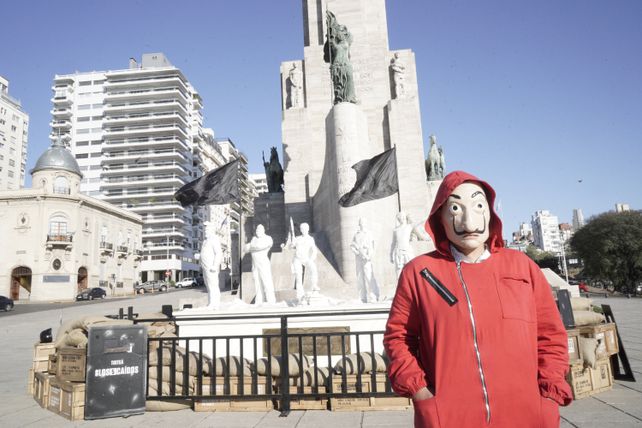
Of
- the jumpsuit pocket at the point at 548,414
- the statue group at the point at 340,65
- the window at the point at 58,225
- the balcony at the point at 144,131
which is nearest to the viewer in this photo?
the jumpsuit pocket at the point at 548,414

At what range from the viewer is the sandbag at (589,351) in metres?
5.41

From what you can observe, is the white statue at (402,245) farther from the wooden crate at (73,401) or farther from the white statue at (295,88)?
the white statue at (295,88)

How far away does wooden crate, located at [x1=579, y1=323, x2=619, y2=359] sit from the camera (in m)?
5.76

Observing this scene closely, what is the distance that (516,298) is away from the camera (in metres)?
2.27

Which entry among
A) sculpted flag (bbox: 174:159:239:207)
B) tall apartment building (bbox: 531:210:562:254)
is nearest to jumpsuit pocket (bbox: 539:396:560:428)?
sculpted flag (bbox: 174:159:239:207)

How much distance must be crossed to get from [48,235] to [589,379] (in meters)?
45.9

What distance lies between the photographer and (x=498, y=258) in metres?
2.41

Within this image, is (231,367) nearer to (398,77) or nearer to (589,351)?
(589,351)

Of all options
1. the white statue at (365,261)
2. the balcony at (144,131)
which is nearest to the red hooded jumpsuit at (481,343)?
the white statue at (365,261)

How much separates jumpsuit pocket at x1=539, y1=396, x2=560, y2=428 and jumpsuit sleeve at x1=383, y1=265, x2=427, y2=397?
59cm

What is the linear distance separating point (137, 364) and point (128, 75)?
246ft

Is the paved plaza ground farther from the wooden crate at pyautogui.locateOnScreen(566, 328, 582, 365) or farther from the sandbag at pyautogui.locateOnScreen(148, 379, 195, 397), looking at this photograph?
the wooden crate at pyautogui.locateOnScreen(566, 328, 582, 365)

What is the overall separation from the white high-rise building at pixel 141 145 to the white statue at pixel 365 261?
191 feet

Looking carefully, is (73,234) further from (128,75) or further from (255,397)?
(255,397)
